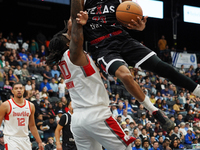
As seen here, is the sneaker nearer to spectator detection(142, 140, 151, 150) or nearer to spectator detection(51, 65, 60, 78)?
spectator detection(142, 140, 151, 150)

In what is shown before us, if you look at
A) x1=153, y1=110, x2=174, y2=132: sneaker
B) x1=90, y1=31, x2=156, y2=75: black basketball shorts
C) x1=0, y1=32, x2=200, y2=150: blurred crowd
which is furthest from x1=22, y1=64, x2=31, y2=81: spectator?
x1=153, y1=110, x2=174, y2=132: sneaker

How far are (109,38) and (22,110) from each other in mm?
2850

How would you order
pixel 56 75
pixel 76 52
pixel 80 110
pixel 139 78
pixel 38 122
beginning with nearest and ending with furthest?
pixel 76 52 < pixel 80 110 < pixel 38 122 < pixel 56 75 < pixel 139 78

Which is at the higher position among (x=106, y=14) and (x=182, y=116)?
(x=106, y=14)

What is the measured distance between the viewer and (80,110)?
3.67 metres

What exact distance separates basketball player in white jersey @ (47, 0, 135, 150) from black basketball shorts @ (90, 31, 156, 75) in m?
0.24

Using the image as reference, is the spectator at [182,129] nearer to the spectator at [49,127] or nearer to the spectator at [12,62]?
the spectator at [49,127]

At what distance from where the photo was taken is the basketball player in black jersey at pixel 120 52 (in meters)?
3.58

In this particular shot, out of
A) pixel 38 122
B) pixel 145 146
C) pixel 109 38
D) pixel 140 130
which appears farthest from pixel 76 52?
pixel 140 130

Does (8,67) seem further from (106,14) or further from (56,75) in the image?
(106,14)

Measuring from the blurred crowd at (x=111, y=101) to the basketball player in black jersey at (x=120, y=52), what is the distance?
6.08m

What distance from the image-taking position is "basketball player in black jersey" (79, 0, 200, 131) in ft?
11.7

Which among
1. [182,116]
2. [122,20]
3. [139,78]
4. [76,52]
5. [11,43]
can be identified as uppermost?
[122,20]

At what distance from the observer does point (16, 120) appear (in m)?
5.76
